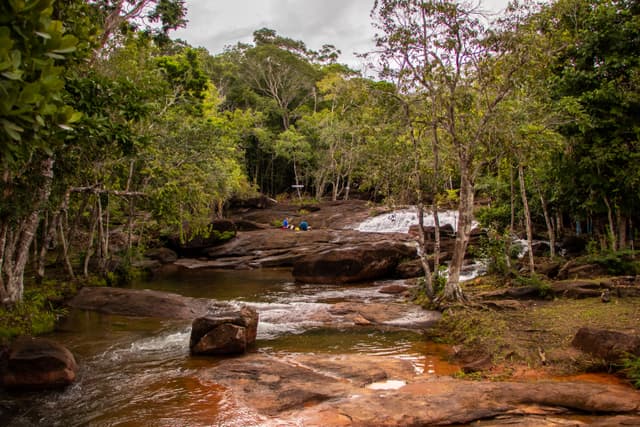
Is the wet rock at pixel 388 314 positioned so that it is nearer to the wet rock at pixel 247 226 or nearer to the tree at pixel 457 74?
the tree at pixel 457 74

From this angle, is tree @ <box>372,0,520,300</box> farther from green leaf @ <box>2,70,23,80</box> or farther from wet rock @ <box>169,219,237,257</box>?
wet rock @ <box>169,219,237,257</box>

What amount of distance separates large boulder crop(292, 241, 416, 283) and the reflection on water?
9.97 feet

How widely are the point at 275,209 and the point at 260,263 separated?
45.6ft

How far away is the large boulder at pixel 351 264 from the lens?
20.5 m

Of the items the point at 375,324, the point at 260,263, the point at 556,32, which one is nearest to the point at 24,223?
the point at 375,324

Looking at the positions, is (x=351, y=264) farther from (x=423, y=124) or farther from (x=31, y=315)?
(x=31, y=315)

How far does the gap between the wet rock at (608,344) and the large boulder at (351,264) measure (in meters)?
12.6

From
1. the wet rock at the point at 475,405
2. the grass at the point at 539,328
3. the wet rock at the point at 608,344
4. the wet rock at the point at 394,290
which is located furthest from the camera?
the wet rock at the point at 394,290

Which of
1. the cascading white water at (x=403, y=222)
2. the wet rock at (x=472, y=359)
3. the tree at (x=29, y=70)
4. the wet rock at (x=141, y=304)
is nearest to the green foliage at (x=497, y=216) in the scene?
the cascading white water at (x=403, y=222)

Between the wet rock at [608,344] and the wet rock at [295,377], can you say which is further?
the wet rock at [608,344]

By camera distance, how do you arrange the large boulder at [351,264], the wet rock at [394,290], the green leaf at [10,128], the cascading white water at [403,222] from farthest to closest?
the cascading white water at [403,222]
the large boulder at [351,264]
the wet rock at [394,290]
the green leaf at [10,128]

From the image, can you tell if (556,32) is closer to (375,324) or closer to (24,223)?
(375,324)

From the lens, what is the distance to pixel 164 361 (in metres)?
9.37

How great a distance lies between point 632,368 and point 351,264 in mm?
13835
